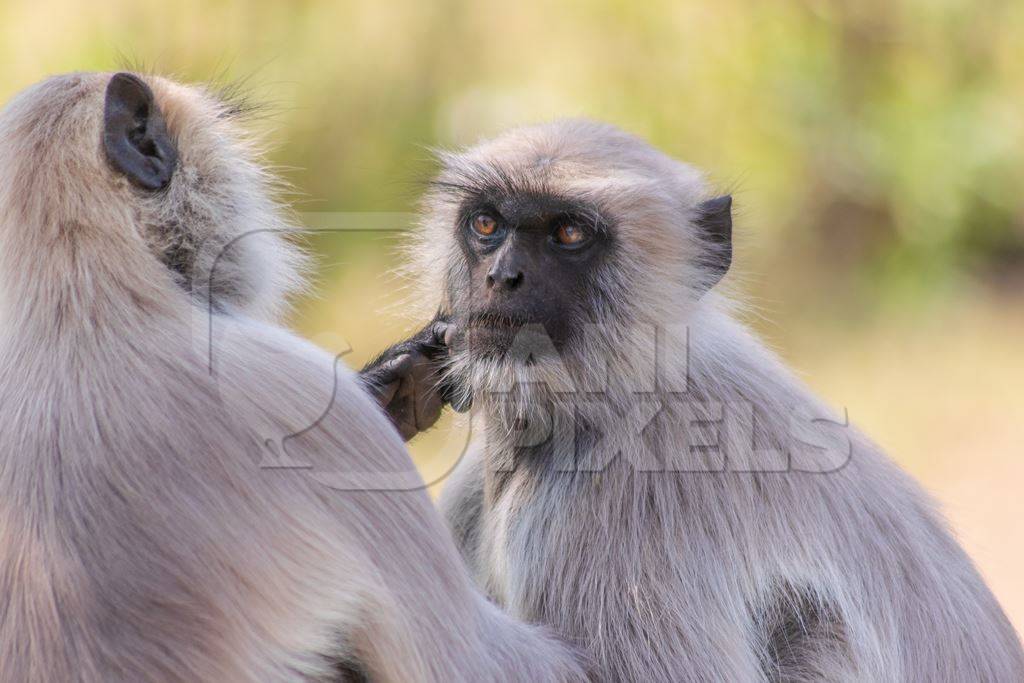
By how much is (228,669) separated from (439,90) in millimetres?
7506

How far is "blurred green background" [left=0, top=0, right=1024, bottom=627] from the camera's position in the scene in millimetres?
9047

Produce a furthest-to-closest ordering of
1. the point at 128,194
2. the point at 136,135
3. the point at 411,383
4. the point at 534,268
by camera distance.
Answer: the point at 411,383, the point at 534,268, the point at 136,135, the point at 128,194

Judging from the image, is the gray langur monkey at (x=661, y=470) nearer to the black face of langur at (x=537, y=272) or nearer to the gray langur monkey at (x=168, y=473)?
the black face of langur at (x=537, y=272)

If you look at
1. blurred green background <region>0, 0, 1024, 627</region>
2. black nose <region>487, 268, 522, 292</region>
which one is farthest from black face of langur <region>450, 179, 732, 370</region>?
blurred green background <region>0, 0, 1024, 627</region>

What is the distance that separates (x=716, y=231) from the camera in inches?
138

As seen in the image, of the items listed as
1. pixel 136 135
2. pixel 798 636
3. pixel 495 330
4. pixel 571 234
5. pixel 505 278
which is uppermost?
pixel 136 135

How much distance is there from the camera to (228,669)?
232cm

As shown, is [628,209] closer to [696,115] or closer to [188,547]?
[188,547]

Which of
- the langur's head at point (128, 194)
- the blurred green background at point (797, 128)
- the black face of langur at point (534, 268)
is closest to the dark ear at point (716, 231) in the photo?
the black face of langur at point (534, 268)

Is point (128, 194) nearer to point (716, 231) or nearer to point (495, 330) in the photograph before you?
point (495, 330)

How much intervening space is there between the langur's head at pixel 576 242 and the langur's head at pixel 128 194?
1.80 feet

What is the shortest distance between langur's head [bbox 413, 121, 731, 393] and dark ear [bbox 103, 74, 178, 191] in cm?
79

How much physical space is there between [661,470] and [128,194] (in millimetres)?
1284

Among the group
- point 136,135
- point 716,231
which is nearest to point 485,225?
point 716,231
